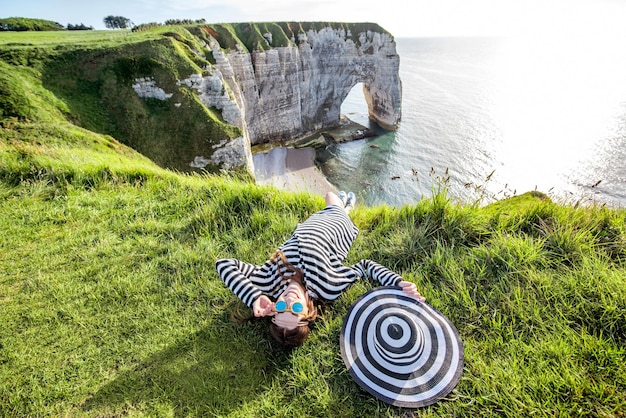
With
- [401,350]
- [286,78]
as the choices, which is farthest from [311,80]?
[401,350]

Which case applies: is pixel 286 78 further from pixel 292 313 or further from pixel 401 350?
pixel 401 350

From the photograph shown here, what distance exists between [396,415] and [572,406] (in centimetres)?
147

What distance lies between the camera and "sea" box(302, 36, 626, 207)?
31750 millimetres

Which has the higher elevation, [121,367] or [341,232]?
[341,232]

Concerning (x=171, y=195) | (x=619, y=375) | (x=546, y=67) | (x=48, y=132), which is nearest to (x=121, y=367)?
(x=171, y=195)

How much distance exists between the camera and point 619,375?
253 cm

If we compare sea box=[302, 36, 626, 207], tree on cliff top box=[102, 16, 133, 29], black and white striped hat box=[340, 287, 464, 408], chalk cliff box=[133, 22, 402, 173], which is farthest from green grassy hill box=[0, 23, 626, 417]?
tree on cliff top box=[102, 16, 133, 29]

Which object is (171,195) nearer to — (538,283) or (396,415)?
(396,415)

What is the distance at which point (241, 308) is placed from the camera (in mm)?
3590

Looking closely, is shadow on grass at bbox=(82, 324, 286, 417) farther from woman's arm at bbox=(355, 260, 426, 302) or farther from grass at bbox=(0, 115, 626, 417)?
woman's arm at bbox=(355, 260, 426, 302)

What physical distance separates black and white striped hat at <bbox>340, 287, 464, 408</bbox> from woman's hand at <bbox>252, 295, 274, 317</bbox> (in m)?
0.91

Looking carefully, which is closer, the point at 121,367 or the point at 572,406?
the point at 572,406

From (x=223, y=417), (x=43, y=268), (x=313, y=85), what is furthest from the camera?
(x=313, y=85)

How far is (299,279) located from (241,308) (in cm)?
83
